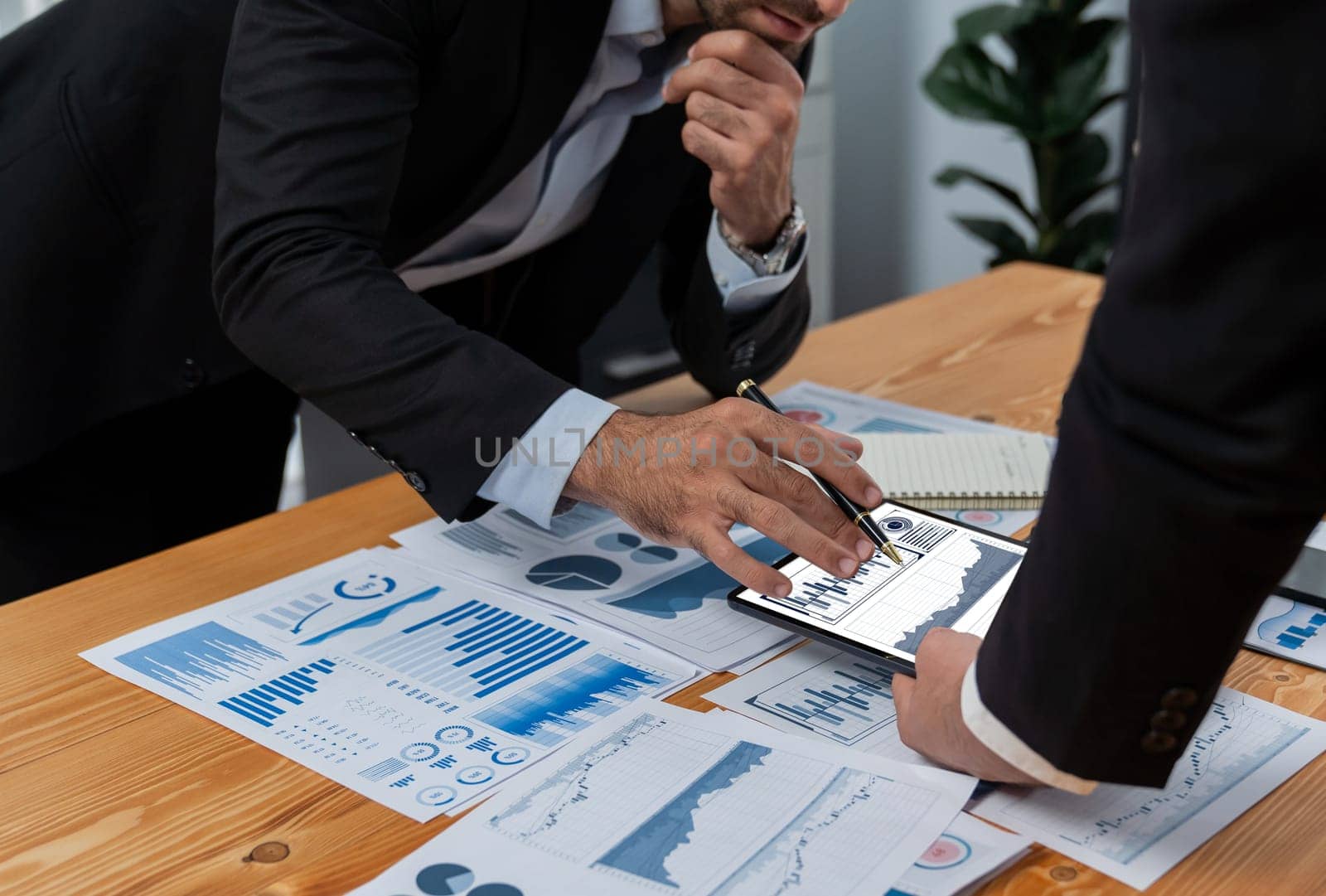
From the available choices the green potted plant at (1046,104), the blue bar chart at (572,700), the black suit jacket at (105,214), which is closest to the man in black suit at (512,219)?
the blue bar chart at (572,700)

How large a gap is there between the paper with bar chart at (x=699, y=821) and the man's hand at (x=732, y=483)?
0.15m

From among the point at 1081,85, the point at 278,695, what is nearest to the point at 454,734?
the point at 278,695

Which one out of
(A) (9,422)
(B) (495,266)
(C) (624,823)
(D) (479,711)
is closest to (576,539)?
(D) (479,711)

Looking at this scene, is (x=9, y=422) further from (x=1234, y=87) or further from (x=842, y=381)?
(x=1234, y=87)

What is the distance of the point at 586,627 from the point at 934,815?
0.32 meters

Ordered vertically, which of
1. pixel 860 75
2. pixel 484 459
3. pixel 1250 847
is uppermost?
pixel 860 75

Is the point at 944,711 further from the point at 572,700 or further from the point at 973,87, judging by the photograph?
the point at 973,87

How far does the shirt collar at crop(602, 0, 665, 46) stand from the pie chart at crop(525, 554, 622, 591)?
1.77 feet

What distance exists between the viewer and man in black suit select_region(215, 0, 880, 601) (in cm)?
95

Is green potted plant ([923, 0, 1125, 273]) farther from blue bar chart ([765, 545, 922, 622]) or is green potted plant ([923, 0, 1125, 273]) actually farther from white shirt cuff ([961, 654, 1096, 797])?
white shirt cuff ([961, 654, 1096, 797])

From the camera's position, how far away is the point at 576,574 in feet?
3.30

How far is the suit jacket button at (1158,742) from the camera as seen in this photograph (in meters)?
0.61

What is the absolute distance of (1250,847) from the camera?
667 millimetres

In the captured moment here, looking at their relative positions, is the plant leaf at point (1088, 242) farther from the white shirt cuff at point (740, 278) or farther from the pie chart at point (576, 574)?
the pie chart at point (576, 574)
